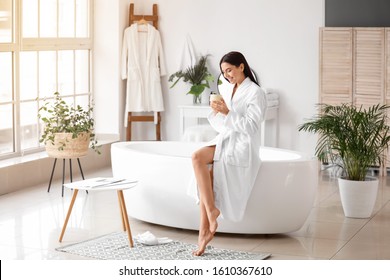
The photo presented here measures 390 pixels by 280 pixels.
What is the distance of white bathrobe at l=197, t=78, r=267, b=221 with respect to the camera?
5.29m

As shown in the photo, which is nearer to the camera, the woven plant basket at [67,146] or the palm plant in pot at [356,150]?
the palm plant in pot at [356,150]

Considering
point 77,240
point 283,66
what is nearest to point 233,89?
point 77,240

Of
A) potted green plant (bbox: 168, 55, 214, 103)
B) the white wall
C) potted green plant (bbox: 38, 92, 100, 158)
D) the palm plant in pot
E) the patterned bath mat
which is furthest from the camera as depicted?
potted green plant (bbox: 168, 55, 214, 103)

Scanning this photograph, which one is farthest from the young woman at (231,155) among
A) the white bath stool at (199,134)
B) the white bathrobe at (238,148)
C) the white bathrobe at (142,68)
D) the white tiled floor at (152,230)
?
the white bathrobe at (142,68)

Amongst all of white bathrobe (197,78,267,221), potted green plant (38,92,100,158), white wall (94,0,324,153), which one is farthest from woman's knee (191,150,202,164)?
white wall (94,0,324,153)

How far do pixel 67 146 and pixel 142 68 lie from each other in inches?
94.7

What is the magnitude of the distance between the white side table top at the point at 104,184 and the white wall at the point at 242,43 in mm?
3648

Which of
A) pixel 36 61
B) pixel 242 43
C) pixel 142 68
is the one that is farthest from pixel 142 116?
pixel 36 61

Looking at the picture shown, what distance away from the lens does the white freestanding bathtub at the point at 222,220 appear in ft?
18.2

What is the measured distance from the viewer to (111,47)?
9164 millimetres

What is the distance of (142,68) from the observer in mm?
9281

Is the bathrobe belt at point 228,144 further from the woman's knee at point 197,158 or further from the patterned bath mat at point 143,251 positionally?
the patterned bath mat at point 143,251

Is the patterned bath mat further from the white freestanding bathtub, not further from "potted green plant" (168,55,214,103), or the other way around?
"potted green plant" (168,55,214,103)

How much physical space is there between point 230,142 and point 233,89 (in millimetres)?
371
